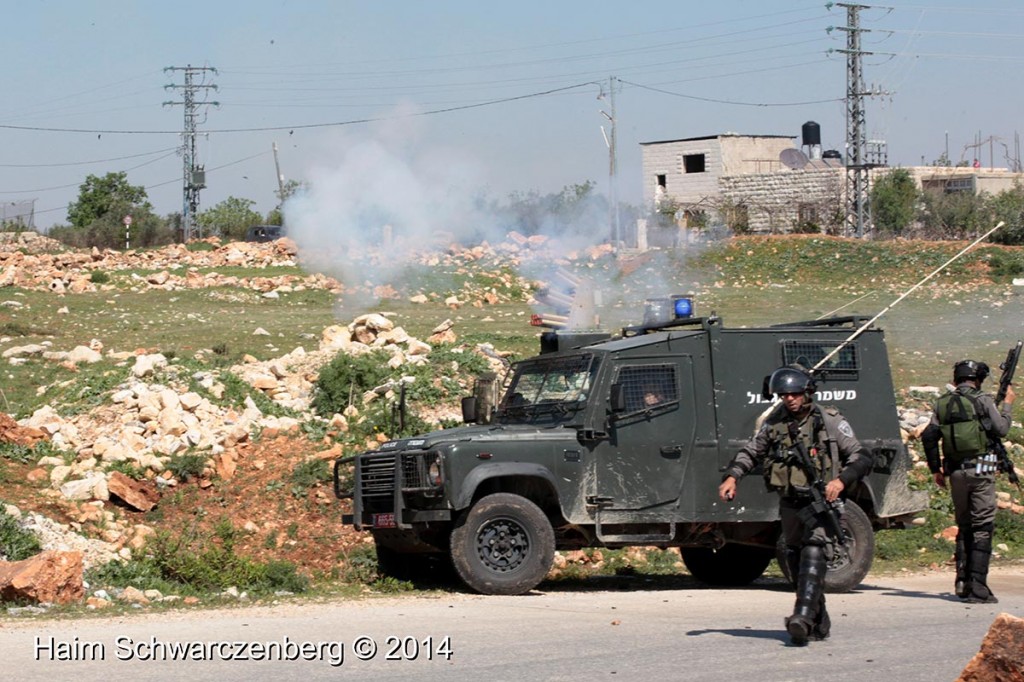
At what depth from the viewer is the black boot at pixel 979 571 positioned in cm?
1044

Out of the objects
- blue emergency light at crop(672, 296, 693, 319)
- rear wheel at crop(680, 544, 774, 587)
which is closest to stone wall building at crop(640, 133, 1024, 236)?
blue emergency light at crop(672, 296, 693, 319)

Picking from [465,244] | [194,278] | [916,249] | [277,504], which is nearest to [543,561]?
[277,504]

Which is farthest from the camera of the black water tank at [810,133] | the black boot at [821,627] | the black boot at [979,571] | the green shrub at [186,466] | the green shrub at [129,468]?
the black water tank at [810,133]

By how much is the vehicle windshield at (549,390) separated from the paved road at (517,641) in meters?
1.57

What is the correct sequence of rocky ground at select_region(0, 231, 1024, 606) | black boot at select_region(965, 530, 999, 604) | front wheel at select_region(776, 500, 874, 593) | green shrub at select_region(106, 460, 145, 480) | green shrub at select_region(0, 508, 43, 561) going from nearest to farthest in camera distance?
1. black boot at select_region(965, 530, 999, 604)
2. front wheel at select_region(776, 500, 874, 593)
3. green shrub at select_region(0, 508, 43, 561)
4. rocky ground at select_region(0, 231, 1024, 606)
5. green shrub at select_region(106, 460, 145, 480)

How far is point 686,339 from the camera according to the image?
38.1 feet

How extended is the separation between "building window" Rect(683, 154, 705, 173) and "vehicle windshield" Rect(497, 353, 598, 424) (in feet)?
149

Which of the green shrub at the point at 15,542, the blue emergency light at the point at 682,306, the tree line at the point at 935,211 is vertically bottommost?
the green shrub at the point at 15,542

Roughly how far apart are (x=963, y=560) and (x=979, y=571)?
209 millimetres

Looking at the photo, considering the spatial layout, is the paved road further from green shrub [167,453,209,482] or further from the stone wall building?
the stone wall building

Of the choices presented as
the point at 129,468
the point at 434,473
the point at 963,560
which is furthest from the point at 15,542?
the point at 963,560

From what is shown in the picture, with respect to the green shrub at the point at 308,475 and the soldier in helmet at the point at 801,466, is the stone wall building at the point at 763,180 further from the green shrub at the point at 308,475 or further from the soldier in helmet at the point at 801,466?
the soldier in helmet at the point at 801,466

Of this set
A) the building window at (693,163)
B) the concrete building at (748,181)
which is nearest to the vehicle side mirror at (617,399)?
the concrete building at (748,181)

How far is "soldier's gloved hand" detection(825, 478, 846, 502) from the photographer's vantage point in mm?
8539
